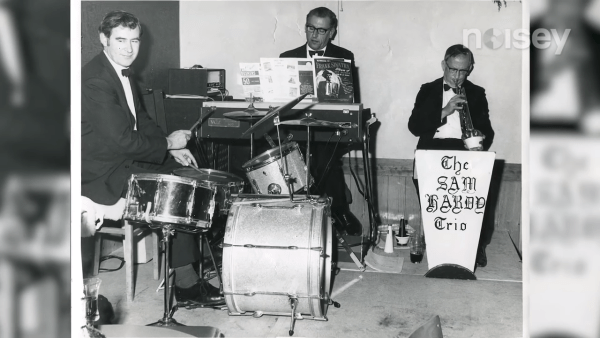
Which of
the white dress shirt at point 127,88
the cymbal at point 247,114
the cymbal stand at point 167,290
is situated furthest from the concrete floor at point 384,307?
the cymbal at point 247,114

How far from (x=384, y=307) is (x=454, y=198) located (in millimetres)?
913

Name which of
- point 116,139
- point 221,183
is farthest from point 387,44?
point 116,139

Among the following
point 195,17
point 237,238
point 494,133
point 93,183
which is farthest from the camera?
point 195,17

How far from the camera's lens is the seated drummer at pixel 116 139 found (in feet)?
11.0

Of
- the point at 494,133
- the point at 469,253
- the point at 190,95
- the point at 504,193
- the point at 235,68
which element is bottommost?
the point at 469,253

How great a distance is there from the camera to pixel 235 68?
5422mm

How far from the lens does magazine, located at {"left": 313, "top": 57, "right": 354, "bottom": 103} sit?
415 centimetres

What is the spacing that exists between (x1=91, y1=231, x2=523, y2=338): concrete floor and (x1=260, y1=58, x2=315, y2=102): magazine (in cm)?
141

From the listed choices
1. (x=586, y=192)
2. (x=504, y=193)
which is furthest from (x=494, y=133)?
(x=586, y=192)

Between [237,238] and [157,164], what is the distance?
1.06m

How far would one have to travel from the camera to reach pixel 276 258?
2.98 metres

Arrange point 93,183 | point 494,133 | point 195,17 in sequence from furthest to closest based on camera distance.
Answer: point 195,17 < point 494,133 < point 93,183

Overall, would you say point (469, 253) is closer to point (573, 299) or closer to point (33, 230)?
point (573, 299)

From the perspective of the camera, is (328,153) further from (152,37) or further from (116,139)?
(116,139)
